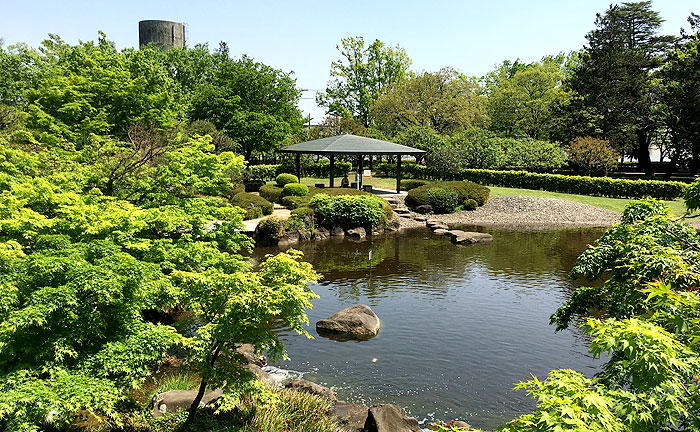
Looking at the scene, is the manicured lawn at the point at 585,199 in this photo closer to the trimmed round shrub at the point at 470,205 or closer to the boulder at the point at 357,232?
the trimmed round shrub at the point at 470,205

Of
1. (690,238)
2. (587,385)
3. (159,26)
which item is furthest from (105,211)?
(159,26)

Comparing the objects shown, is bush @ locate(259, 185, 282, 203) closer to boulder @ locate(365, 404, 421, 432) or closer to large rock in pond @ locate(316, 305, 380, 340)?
large rock in pond @ locate(316, 305, 380, 340)

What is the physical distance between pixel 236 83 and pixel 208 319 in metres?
36.8

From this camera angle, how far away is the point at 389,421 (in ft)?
26.9

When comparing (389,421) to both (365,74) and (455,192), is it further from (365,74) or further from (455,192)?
(365,74)

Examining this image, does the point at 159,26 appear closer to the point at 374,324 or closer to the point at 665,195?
the point at 665,195

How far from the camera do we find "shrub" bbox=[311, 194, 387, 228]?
966 inches

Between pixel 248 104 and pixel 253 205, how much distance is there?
18.8 metres

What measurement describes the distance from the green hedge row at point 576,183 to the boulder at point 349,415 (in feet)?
87.3

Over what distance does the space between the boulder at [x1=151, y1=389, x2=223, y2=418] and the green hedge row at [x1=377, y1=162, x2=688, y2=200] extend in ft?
94.0

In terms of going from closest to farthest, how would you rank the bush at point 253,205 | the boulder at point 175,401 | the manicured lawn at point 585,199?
the boulder at point 175,401
the bush at point 253,205
the manicured lawn at point 585,199

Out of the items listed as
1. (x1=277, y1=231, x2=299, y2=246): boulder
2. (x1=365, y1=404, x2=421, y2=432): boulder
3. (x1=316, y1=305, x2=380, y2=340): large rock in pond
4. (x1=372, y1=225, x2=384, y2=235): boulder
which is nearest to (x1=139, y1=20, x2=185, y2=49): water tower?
(x1=372, y1=225, x2=384, y2=235): boulder

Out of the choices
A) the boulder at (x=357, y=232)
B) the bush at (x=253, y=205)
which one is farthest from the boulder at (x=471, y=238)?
the bush at (x=253, y=205)

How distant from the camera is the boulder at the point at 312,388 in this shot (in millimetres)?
9367
